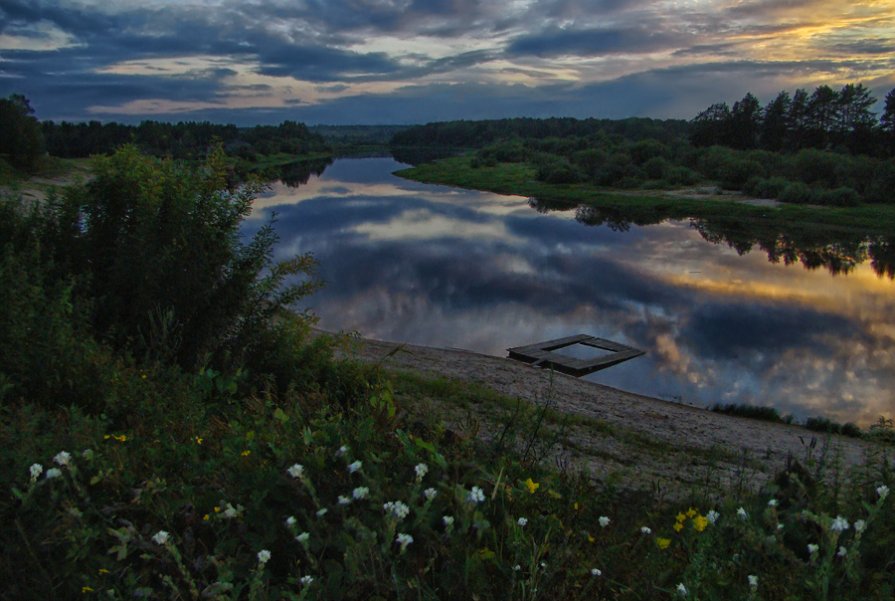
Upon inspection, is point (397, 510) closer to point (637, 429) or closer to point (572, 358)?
point (637, 429)

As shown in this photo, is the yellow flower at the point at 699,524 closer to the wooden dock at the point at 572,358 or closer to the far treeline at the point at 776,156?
the wooden dock at the point at 572,358

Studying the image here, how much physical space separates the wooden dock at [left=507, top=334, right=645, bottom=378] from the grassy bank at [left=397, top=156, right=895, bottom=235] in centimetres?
3243

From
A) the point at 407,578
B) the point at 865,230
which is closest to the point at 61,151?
the point at 865,230

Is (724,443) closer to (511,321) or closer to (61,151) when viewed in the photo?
(511,321)

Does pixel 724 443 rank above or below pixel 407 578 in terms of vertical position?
below

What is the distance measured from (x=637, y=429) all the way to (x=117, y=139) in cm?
10910

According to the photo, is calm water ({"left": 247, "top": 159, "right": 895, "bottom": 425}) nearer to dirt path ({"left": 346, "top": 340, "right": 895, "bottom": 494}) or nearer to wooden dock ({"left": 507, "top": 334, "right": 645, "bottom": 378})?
wooden dock ({"left": 507, "top": 334, "right": 645, "bottom": 378})

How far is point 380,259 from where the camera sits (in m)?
40.1

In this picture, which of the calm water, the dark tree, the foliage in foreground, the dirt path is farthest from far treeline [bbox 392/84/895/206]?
the foliage in foreground

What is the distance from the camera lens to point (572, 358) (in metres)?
22.7

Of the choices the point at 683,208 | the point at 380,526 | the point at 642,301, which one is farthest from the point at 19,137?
the point at 380,526

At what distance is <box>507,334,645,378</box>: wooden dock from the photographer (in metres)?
21.7

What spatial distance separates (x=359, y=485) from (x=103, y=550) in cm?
124

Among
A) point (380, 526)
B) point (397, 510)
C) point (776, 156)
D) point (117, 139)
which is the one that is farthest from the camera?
point (117, 139)
